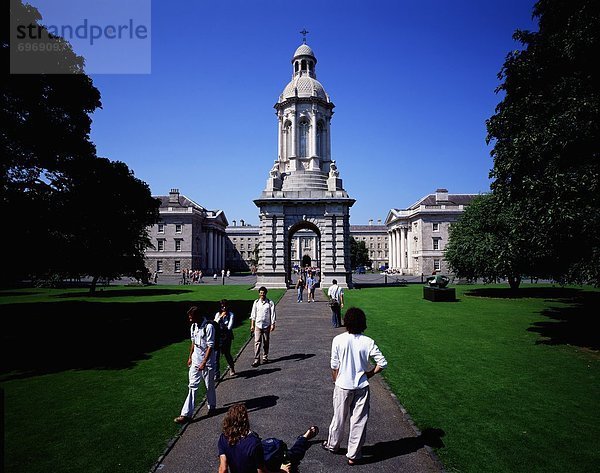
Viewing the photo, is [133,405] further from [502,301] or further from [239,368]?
[502,301]

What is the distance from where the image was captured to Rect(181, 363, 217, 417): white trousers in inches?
279

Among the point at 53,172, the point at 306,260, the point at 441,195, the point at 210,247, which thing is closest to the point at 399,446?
the point at 53,172

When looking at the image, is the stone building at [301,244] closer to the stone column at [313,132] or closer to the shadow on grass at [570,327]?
the stone column at [313,132]

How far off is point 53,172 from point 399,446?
1722cm

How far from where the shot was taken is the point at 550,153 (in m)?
12.6

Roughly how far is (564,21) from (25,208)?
20.7 meters

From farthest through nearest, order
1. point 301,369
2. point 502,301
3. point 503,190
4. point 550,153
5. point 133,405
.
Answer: point 502,301 → point 503,190 → point 550,153 → point 301,369 → point 133,405

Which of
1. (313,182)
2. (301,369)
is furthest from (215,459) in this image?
(313,182)

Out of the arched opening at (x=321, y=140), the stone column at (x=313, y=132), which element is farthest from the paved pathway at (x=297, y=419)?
the arched opening at (x=321, y=140)

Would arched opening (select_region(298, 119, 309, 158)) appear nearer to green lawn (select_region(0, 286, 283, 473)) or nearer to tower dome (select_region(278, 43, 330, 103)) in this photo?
tower dome (select_region(278, 43, 330, 103))

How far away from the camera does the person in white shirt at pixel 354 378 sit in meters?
5.56

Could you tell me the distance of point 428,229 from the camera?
243ft

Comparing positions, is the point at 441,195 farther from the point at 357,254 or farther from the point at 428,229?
the point at 357,254

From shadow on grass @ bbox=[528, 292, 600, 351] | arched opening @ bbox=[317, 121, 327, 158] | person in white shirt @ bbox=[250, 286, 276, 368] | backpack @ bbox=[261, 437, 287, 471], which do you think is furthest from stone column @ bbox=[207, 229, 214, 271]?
backpack @ bbox=[261, 437, 287, 471]
